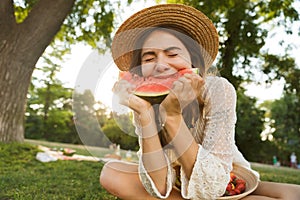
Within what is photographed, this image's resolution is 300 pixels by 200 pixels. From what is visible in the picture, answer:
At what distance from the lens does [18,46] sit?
6.76 m

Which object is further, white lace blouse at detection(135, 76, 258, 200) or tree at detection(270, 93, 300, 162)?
tree at detection(270, 93, 300, 162)

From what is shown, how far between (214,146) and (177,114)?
11.8 inches

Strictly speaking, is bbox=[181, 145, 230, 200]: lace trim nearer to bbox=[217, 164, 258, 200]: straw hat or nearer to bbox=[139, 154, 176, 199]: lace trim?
bbox=[139, 154, 176, 199]: lace trim

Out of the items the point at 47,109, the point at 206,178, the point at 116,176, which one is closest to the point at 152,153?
the point at 206,178

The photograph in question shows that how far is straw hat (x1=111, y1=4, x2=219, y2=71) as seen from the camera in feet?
6.99

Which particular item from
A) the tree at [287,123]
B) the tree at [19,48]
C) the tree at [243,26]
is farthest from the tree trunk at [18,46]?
the tree at [287,123]

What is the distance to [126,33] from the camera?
7.38 feet

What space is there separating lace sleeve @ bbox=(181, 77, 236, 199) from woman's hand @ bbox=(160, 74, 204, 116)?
259 mm

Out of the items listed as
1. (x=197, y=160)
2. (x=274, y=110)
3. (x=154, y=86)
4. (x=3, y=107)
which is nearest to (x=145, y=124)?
(x=154, y=86)

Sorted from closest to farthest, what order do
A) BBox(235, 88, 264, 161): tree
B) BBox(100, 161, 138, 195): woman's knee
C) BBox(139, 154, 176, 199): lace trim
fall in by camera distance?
BBox(139, 154, 176, 199): lace trim → BBox(100, 161, 138, 195): woman's knee → BBox(235, 88, 264, 161): tree

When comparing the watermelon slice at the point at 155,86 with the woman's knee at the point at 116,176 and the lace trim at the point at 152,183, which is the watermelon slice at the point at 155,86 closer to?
the lace trim at the point at 152,183

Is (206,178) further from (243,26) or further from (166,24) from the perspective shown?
(243,26)

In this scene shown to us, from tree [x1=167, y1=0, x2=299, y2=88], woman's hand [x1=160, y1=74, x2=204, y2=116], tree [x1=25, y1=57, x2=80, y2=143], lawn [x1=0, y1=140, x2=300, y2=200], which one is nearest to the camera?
woman's hand [x1=160, y1=74, x2=204, y2=116]

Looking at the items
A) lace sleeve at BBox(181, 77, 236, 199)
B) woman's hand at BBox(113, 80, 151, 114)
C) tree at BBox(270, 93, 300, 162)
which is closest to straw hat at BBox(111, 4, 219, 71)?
lace sleeve at BBox(181, 77, 236, 199)
